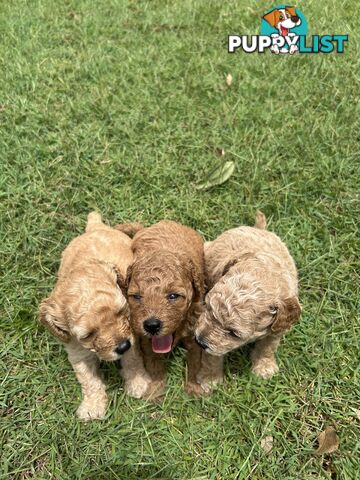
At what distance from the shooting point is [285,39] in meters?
7.55

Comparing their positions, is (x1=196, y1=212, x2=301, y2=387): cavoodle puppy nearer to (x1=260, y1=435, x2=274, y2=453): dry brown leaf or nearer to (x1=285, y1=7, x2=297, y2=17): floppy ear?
(x1=260, y1=435, x2=274, y2=453): dry brown leaf

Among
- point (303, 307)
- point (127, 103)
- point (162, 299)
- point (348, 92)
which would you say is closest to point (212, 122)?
point (127, 103)

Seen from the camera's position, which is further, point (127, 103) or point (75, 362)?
point (127, 103)

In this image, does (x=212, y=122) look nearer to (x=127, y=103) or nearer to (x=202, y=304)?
(x=127, y=103)

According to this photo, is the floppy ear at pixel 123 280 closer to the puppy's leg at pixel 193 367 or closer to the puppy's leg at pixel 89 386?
the puppy's leg at pixel 89 386

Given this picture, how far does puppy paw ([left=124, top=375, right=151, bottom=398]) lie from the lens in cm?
400

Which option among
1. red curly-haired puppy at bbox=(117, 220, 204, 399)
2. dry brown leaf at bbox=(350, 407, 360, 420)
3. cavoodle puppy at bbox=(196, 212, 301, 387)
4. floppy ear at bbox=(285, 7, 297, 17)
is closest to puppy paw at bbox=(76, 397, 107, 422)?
red curly-haired puppy at bbox=(117, 220, 204, 399)

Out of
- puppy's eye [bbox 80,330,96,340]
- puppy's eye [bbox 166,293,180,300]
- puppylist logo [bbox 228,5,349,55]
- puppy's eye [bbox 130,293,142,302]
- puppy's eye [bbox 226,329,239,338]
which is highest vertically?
puppylist logo [bbox 228,5,349,55]

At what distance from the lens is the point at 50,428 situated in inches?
151

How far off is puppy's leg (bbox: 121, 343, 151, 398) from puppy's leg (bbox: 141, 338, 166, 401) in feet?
0.23

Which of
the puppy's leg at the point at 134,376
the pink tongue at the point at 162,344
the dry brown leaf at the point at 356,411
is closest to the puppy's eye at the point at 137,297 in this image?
the pink tongue at the point at 162,344

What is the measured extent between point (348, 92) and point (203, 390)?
509 cm

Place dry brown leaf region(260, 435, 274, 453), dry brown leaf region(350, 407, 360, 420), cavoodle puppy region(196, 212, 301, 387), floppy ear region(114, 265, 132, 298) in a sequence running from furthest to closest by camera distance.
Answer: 1. dry brown leaf region(350, 407, 360, 420)
2. dry brown leaf region(260, 435, 274, 453)
3. floppy ear region(114, 265, 132, 298)
4. cavoodle puppy region(196, 212, 301, 387)

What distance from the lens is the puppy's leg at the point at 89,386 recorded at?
3.83 meters
